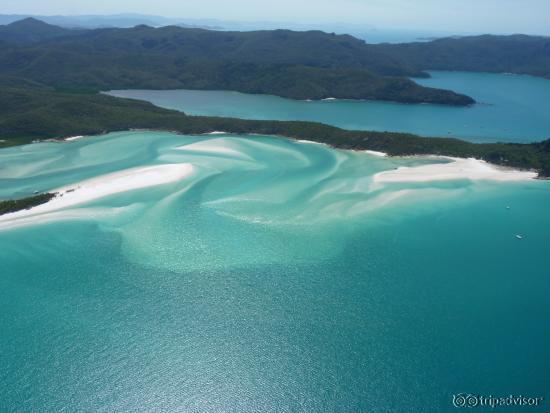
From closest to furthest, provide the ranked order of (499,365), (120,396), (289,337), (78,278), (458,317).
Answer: (120,396) → (499,365) → (289,337) → (458,317) → (78,278)

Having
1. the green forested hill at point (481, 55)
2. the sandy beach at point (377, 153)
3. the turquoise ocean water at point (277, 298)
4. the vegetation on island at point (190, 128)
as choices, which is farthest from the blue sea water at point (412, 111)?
the green forested hill at point (481, 55)

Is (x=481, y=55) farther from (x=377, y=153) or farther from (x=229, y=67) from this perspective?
(x=377, y=153)

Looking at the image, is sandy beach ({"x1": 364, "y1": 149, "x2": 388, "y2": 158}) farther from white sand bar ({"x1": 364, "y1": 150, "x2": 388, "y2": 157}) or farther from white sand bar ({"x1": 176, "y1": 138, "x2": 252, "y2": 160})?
white sand bar ({"x1": 176, "y1": 138, "x2": 252, "y2": 160})

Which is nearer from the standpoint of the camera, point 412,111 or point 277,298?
point 277,298

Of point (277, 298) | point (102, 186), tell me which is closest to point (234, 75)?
point (102, 186)

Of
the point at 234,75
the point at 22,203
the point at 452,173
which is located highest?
the point at 234,75

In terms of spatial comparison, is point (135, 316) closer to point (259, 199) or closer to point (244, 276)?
point (244, 276)

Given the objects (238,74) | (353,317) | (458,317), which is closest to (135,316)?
(353,317)

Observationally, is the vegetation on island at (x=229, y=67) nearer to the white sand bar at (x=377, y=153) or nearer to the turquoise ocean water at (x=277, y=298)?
the white sand bar at (x=377, y=153)
